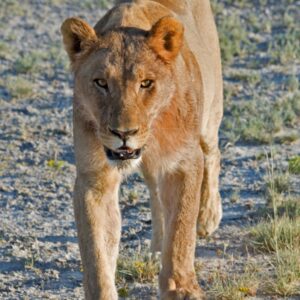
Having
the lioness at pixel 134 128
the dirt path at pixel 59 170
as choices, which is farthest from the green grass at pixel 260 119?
the lioness at pixel 134 128

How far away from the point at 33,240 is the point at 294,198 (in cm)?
162

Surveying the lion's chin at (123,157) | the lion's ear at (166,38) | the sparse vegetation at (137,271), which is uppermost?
the lion's ear at (166,38)

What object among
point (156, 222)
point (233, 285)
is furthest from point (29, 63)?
point (233, 285)

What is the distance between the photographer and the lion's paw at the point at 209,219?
21.0ft

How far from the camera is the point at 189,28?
6.06 meters

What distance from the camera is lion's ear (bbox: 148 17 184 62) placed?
5004mm

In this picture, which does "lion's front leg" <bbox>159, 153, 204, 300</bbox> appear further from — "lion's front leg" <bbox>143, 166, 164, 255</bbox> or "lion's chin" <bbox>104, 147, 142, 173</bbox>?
"lion's front leg" <bbox>143, 166, 164, 255</bbox>

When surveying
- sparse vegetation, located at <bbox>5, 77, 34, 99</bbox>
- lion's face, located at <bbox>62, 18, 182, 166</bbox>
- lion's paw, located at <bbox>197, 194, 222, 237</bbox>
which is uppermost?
lion's face, located at <bbox>62, 18, 182, 166</bbox>

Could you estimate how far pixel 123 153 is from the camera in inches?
187

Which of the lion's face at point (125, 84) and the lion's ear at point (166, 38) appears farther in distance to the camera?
the lion's ear at point (166, 38)

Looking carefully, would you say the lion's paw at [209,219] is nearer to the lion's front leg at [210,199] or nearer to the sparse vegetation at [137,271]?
the lion's front leg at [210,199]

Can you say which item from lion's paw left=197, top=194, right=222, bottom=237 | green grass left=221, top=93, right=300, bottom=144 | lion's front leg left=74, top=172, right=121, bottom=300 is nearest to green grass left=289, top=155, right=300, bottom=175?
green grass left=221, top=93, right=300, bottom=144

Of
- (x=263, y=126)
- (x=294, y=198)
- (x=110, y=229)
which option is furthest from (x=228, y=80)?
(x=110, y=229)

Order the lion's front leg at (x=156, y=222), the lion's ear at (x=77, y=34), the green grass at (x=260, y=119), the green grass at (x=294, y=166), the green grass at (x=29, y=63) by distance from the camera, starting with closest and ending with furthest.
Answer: the lion's ear at (x=77, y=34) → the lion's front leg at (x=156, y=222) → the green grass at (x=294, y=166) → the green grass at (x=260, y=119) → the green grass at (x=29, y=63)
